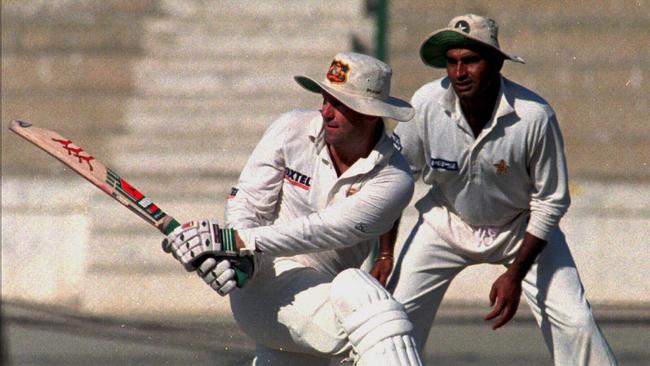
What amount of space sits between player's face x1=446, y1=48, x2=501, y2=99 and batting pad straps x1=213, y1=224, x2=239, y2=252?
1185 millimetres

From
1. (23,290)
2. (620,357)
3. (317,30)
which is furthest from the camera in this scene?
(317,30)

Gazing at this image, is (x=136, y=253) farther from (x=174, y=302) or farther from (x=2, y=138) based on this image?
(x=2, y=138)

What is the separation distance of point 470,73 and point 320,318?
48.5 inches

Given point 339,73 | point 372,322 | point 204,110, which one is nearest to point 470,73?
point 339,73

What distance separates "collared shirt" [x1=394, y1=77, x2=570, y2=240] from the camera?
526cm

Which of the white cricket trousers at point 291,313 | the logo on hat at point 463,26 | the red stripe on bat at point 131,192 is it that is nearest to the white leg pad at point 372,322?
the white cricket trousers at point 291,313

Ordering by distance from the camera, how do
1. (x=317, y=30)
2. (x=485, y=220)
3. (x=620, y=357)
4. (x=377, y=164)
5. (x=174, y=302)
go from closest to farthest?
(x=377, y=164)
(x=485, y=220)
(x=620, y=357)
(x=174, y=302)
(x=317, y=30)

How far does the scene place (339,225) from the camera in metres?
4.55

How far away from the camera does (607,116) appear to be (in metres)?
12.4

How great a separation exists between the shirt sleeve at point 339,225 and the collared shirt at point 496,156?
767 mm

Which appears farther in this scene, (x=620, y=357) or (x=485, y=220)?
(x=620, y=357)

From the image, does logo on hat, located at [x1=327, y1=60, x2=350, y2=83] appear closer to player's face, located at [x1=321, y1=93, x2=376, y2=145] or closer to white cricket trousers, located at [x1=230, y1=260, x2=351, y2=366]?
player's face, located at [x1=321, y1=93, x2=376, y2=145]

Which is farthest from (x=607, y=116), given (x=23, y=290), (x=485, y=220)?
(x=485, y=220)

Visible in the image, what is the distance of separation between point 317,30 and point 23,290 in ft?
11.1
